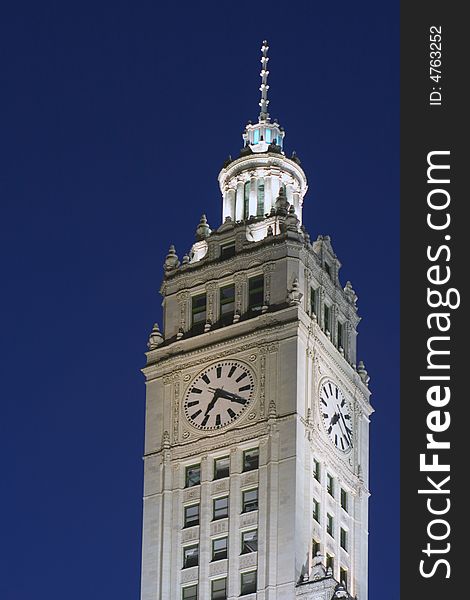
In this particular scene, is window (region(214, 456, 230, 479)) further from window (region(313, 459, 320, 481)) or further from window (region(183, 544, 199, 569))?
window (region(313, 459, 320, 481))

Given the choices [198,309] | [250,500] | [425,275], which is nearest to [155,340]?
[198,309]

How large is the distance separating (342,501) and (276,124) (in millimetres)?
27454

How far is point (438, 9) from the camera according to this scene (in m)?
97.9

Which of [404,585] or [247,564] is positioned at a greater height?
[247,564]

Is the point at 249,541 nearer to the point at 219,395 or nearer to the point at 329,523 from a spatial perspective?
the point at 329,523

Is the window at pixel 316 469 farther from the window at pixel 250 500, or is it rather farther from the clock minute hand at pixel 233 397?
the clock minute hand at pixel 233 397

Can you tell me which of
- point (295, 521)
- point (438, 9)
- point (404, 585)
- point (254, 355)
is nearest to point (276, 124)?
point (254, 355)

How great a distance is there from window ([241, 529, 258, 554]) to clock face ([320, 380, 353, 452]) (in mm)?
8107

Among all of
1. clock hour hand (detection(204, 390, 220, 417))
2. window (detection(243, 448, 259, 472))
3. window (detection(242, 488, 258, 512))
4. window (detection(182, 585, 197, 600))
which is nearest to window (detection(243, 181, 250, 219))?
clock hour hand (detection(204, 390, 220, 417))

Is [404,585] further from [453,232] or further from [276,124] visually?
[276,124]

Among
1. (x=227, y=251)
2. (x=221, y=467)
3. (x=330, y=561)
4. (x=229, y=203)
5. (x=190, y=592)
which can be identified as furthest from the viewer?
(x=229, y=203)

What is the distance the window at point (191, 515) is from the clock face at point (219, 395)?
436 centimetres

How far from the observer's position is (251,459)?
126 m

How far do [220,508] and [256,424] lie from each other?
4900mm
